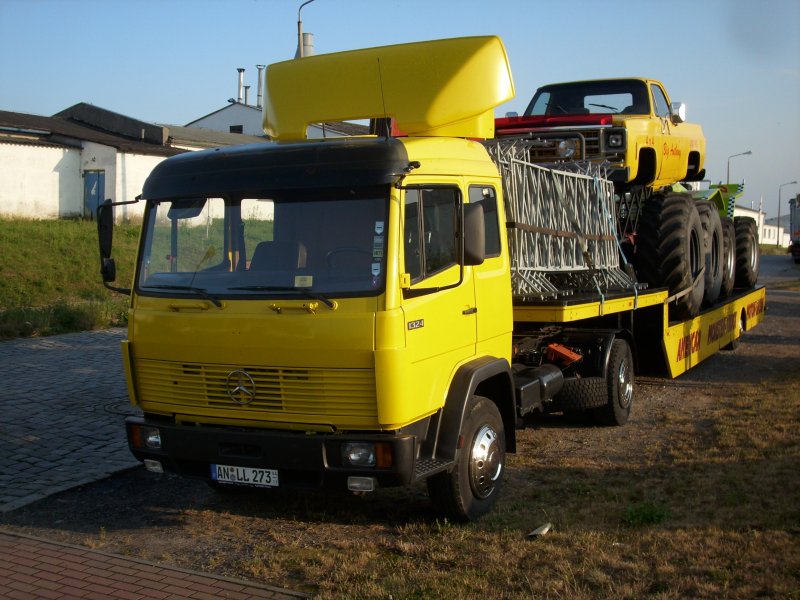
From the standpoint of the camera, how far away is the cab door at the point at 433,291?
5324 millimetres

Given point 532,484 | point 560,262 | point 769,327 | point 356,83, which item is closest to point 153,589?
point 532,484

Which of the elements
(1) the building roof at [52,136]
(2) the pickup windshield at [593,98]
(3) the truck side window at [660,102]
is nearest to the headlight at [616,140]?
(2) the pickup windshield at [593,98]

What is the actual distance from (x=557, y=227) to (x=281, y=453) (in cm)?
397

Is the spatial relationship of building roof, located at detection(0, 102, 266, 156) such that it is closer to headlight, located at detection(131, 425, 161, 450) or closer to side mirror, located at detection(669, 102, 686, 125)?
side mirror, located at detection(669, 102, 686, 125)

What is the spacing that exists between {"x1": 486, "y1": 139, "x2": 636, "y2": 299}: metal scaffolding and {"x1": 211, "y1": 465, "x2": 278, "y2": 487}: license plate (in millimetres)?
2963

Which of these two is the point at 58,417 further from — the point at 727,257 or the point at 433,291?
the point at 727,257

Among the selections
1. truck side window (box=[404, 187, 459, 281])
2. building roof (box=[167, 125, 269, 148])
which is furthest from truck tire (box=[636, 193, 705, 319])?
building roof (box=[167, 125, 269, 148])

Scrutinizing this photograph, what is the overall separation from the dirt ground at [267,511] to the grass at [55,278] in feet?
28.6

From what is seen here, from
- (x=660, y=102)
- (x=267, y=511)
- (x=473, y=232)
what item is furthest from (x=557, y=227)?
(x=660, y=102)

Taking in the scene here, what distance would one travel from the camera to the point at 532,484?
7023mm

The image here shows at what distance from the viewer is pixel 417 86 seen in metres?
6.62

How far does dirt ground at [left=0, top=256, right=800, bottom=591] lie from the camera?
5.79 meters

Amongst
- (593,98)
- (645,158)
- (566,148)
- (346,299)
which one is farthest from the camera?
(593,98)

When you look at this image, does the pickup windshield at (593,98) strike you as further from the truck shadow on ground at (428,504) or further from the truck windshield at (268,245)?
the truck windshield at (268,245)
